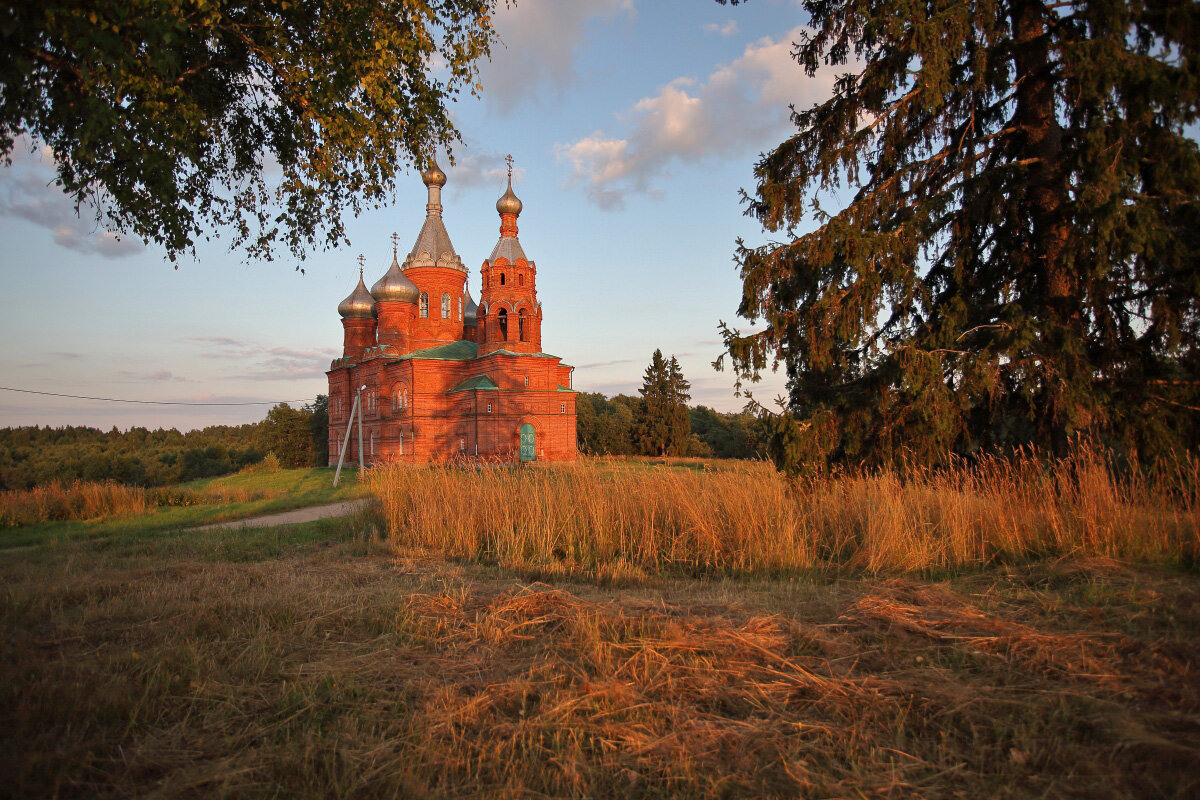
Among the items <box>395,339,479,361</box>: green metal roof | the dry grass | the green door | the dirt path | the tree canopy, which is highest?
<box>395,339,479,361</box>: green metal roof

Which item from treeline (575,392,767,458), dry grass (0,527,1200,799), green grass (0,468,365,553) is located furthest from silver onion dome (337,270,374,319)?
dry grass (0,527,1200,799)

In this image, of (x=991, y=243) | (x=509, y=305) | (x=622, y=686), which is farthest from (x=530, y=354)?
(x=622, y=686)

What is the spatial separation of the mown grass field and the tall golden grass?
0.27m

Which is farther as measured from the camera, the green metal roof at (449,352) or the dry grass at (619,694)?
the green metal roof at (449,352)

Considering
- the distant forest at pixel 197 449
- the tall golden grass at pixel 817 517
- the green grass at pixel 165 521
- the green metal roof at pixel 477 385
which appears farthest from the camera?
the distant forest at pixel 197 449

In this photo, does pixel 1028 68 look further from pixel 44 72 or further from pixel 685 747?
pixel 44 72

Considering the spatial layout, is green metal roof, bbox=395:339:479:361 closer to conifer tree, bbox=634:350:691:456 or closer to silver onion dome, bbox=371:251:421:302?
silver onion dome, bbox=371:251:421:302

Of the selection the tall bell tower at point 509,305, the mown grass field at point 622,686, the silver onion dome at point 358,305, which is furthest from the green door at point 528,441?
the mown grass field at point 622,686

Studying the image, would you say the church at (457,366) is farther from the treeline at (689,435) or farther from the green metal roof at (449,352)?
the treeline at (689,435)

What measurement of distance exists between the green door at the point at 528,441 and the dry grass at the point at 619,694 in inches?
1154

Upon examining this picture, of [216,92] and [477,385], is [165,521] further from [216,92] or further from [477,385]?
[477,385]

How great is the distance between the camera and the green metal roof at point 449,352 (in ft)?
118

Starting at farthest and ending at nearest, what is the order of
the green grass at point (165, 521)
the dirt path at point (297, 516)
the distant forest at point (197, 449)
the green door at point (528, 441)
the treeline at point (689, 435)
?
the distant forest at point (197, 449) → the treeline at point (689, 435) → the green door at point (528, 441) → the dirt path at point (297, 516) → the green grass at point (165, 521)

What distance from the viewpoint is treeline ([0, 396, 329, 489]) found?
147ft
